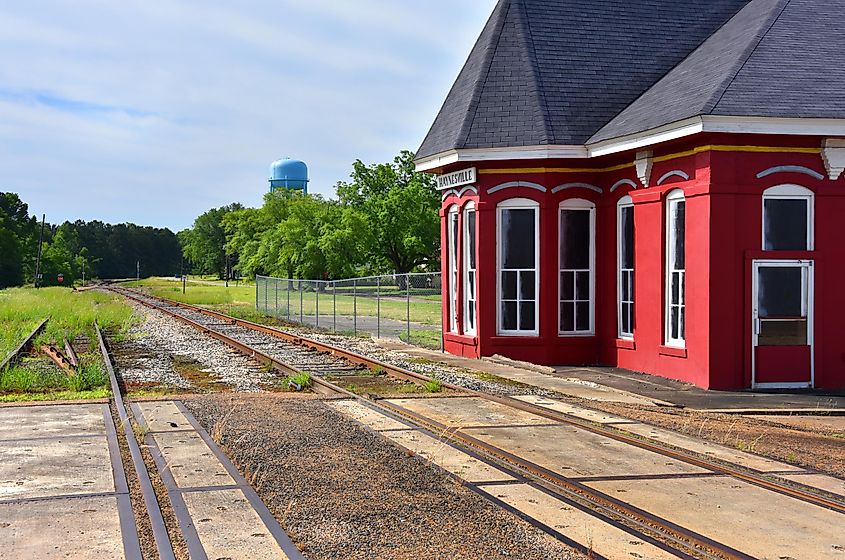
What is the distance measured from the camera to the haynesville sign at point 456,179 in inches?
772

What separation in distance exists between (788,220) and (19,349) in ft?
51.4

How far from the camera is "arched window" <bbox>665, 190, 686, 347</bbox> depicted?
1633 cm

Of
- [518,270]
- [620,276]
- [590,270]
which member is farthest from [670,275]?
[518,270]

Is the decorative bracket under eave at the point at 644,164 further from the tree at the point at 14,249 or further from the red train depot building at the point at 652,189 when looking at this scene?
the tree at the point at 14,249

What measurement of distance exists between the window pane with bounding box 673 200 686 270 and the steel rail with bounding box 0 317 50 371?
11.7 m

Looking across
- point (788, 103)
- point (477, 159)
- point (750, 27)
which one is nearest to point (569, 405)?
point (788, 103)

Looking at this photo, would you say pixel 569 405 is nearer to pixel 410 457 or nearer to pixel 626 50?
pixel 410 457

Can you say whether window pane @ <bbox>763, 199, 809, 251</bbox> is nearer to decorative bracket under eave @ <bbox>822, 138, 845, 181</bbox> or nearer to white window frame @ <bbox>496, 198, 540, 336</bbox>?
decorative bracket under eave @ <bbox>822, 138, 845, 181</bbox>

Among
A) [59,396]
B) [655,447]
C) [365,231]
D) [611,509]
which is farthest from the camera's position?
[365,231]

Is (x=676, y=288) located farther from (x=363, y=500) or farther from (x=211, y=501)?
(x=211, y=501)

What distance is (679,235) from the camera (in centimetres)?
1645

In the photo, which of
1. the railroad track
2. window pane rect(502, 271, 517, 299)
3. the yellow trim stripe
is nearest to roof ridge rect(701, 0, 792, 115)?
the yellow trim stripe

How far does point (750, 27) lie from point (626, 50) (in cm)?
319

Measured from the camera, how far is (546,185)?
19109 mm
